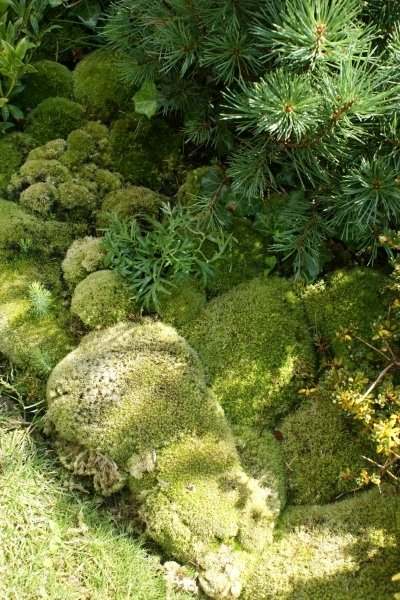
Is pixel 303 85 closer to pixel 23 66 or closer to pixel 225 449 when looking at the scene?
pixel 225 449

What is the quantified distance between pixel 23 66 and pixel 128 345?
6.30 feet

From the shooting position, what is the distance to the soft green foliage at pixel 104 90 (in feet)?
13.4

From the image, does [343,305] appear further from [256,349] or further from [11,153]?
[11,153]

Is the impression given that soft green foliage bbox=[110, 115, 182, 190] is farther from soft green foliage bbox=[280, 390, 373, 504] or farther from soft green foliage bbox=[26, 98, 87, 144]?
soft green foliage bbox=[280, 390, 373, 504]

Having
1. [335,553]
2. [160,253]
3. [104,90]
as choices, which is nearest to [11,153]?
[104,90]

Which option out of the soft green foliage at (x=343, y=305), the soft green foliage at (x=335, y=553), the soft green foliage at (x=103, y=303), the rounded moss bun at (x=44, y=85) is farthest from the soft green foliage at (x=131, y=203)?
the soft green foliage at (x=335, y=553)

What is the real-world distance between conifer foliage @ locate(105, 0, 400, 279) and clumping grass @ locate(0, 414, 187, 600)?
67.5 inches

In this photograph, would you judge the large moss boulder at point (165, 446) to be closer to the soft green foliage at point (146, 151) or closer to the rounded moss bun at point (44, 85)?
the soft green foliage at point (146, 151)

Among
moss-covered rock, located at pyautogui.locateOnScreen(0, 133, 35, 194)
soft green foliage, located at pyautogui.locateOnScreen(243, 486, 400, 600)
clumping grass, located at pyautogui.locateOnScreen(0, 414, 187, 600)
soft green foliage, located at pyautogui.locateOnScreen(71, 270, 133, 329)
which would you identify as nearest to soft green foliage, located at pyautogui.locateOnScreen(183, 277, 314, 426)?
soft green foliage, located at pyautogui.locateOnScreen(71, 270, 133, 329)

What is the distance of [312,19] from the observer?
2393mm

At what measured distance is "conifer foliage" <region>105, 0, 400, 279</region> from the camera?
8.41 feet

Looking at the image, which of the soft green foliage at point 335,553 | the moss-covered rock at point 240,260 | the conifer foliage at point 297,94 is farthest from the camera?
the moss-covered rock at point 240,260

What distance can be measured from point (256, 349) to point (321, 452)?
0.64 meters

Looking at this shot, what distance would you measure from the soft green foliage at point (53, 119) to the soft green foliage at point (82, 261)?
884 millimetres
